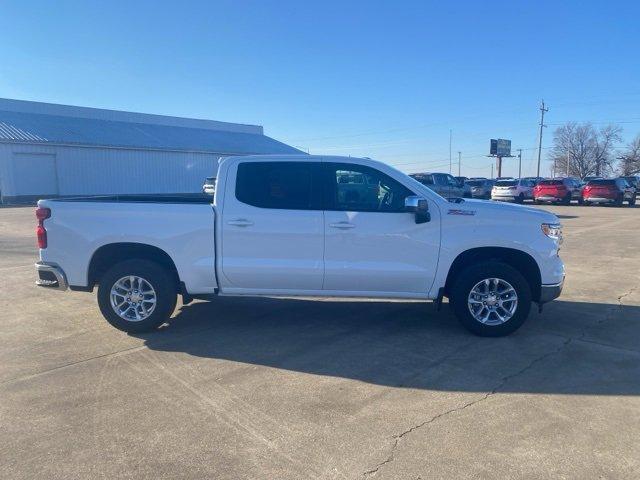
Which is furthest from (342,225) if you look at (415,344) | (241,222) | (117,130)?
(117,130)

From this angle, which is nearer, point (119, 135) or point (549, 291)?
point (549, 291)

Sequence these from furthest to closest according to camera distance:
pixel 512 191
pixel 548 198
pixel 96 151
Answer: pixel 96 151, pixel 512 191, pixel 548 198

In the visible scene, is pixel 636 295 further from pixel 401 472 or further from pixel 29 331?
pixel 29 331

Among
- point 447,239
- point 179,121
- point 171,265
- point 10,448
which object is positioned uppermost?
point 179,121

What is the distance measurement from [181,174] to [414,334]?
38.1 meters

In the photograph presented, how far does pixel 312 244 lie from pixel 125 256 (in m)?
2.15

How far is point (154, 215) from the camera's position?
5602 mm

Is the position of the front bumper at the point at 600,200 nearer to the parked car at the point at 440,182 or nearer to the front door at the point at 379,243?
the parked car at the point at 440,182

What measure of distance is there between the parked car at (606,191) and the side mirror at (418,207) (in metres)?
29.0

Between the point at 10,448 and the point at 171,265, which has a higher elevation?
the point at 171,265

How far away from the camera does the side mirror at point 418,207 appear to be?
529 cm

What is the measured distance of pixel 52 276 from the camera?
575cm

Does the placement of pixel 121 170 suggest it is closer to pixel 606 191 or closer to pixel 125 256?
pixel 606 191

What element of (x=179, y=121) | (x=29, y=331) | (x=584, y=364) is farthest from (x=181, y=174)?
(x=584, y=364)
